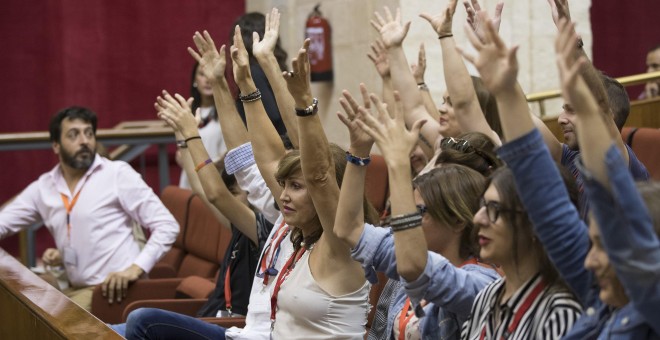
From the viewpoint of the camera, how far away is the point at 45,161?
26.2 feet

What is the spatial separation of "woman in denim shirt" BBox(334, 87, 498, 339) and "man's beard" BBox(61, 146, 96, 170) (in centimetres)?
264

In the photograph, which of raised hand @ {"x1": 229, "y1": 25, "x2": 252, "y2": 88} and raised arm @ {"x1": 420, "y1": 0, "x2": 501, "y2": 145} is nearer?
raised arm @ {"x1": 420, "y1": 0, "x2": 501, "y2": 145}

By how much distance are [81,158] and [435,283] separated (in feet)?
9.91

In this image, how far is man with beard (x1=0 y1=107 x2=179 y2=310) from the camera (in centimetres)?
473

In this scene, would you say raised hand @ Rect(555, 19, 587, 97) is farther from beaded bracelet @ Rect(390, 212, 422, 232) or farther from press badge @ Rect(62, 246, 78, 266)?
press badge @ Rect(62, 246, 78, 266)

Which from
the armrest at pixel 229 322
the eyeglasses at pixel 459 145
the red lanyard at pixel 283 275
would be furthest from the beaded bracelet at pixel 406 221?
the armrest at pixel 229 322

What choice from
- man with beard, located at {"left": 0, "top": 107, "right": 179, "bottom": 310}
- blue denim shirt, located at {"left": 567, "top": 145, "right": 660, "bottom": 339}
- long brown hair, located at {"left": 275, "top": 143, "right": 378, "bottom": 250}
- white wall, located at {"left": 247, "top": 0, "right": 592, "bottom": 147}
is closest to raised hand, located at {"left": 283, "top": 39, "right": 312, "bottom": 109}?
long brown hair, located at {"left": 275, "top": 143, "right": 378, "bottom": 250}

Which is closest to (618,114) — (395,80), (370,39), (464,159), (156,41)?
(464,159)

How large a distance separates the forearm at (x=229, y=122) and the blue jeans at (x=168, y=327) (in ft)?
1.88

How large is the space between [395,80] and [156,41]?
4871 mm

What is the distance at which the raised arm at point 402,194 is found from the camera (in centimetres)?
216

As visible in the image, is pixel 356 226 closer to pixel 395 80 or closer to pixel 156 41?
pixel 395 80

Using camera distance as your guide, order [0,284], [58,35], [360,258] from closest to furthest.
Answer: [360,258] < [0,284] < [58,35]

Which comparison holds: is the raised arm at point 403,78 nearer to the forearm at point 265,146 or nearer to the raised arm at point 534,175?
the forearm at point 265,146
